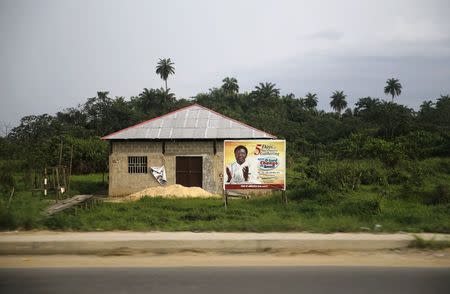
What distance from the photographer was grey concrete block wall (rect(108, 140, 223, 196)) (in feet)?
70.7

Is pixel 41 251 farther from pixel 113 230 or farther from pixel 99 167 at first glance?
pixel 99 167

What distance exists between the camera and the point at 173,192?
20.2 meters

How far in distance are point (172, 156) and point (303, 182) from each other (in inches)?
293

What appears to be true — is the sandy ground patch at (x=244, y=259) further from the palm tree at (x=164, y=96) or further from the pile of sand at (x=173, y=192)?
the palm tree at (x=164, y=96)

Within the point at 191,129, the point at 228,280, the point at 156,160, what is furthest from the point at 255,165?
the point at 156,160

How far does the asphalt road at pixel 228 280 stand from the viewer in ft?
19.8

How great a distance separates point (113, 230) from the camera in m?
10.2

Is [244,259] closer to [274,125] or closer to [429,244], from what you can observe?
[429,244]

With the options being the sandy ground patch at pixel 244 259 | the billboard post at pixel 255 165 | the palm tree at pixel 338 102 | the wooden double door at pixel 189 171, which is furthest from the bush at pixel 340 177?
the palm tree at pixel 338 102

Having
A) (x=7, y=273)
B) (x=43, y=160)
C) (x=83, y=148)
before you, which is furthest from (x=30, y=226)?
(x=83, y=148)

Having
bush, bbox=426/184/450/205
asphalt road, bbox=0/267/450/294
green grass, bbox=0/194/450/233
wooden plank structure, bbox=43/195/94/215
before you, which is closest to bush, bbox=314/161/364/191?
green grass, bbox=0/194/450/233

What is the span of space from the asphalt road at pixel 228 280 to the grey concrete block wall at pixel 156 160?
569 inches

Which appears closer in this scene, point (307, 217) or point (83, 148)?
point (307, 217)

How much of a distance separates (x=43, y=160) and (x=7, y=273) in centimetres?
2201
